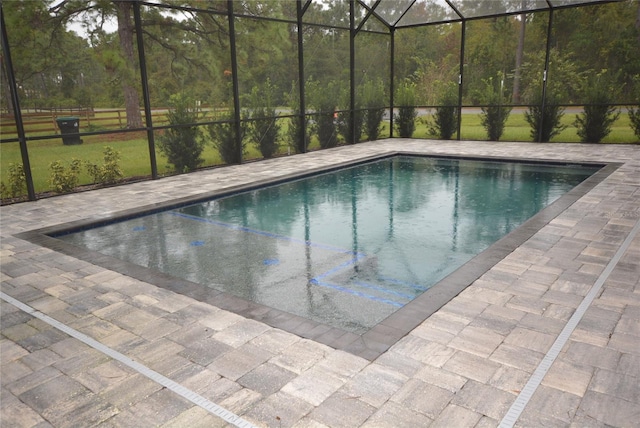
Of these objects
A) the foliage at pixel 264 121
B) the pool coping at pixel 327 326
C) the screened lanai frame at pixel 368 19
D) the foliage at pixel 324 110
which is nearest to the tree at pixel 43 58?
the screened lanai frame at pixel 368 19

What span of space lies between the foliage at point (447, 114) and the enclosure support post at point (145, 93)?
799 centimetres

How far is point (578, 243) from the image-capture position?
4.29 m

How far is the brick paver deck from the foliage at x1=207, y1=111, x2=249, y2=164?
217 inches

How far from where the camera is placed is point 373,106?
13055mm

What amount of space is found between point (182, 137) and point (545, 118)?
28.2ft

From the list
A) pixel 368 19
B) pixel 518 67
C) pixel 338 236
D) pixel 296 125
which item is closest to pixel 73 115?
pixel 296 125

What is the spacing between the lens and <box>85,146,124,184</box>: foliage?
7.81 meters

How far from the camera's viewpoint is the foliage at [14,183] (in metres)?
6.81

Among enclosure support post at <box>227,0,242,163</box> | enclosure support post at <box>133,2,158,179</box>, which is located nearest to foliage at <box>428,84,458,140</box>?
enclosure support post at <box>227,0,242,163</box>

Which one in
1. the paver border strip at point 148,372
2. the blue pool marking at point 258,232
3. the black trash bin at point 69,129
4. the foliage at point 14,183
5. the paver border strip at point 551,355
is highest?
the black trash bin at point 69,129

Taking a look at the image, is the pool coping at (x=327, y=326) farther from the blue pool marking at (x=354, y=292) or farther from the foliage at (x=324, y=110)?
the foliage at (x=324, y=110)

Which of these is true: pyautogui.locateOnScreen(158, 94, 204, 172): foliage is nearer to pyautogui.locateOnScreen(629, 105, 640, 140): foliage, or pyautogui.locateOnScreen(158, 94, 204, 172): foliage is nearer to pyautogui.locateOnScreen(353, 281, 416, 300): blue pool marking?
pyautogui.locateOnScreen(353, 281, 416, 300): blue pool marking

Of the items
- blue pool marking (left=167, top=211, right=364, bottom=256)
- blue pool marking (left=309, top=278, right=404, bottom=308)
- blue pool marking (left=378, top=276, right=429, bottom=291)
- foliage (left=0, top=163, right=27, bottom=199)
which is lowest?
blue pool marking (left=378, top=276, right=429, bottom=291)

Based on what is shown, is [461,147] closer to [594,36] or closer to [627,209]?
[627,209]
